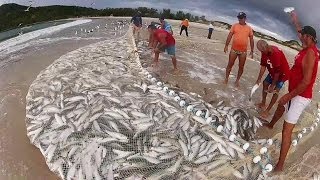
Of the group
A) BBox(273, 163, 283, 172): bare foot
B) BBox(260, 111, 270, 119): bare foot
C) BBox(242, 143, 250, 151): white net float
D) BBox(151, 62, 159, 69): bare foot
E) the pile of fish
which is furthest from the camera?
BBox(151, 62, 159, 69): bare foot

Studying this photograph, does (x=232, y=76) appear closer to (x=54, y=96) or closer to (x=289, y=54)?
(x=54, y=96)

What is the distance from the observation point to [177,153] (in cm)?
704

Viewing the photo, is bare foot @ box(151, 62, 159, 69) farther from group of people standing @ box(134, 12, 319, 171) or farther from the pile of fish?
the pile of fish

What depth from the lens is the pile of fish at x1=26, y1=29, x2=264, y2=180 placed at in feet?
22.6

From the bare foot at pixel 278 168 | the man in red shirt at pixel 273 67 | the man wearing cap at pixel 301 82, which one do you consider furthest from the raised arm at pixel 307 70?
the man in red shirt at pixel 273 67

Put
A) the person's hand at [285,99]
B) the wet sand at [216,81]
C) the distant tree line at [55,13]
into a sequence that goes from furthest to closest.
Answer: the distant tree line at [55,13] → the wet sand at [216,81] → the person's hand at [285,99]

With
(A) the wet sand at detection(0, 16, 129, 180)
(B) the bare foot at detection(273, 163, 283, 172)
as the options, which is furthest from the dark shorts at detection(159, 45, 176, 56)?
(B) the bare foot at detection(273, 163, 283, 172)

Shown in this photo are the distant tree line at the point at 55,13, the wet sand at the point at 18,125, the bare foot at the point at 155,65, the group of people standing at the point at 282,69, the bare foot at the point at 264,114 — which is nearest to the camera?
the group of people standing at the point at 282,69

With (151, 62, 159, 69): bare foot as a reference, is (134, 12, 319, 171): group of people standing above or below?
above

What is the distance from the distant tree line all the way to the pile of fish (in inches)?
960

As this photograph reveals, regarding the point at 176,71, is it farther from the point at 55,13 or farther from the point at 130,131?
the point at 55,13

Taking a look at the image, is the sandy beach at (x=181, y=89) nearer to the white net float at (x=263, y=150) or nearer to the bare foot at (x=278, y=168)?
the bare foot at (x=278, y=168)

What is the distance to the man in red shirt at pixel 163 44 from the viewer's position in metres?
11.1

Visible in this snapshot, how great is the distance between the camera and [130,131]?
7.50 m
